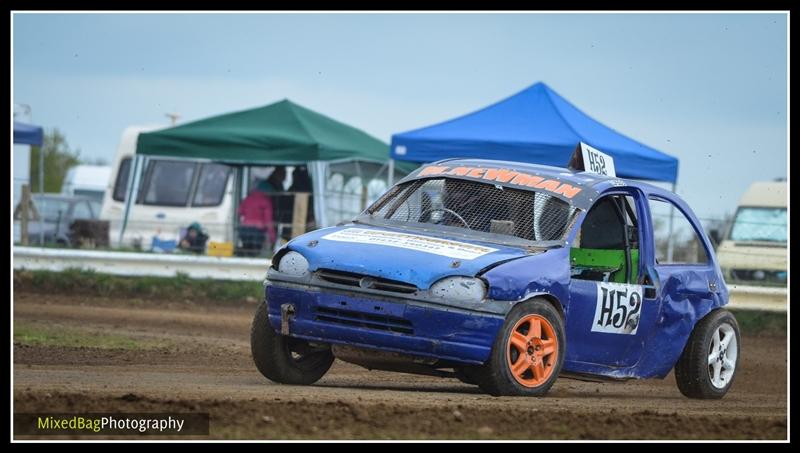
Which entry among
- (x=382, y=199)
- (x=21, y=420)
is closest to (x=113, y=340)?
(x=382, y=199)

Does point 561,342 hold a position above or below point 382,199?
below

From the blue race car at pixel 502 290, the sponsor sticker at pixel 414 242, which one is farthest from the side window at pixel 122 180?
the sponsor sticker at pixel 414 242

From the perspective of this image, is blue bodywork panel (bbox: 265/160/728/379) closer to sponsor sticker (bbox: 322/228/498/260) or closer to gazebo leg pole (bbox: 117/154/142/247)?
sponsor sticker (bbox: 322/228/498/260)

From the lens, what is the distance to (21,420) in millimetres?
6312

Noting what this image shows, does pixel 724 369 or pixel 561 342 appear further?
pixel 724 369

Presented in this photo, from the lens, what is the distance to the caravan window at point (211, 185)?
83.9 feet

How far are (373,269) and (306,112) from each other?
51.2 ft

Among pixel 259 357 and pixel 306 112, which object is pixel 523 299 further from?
pixel 306 112

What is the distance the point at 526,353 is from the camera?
27.2 feet

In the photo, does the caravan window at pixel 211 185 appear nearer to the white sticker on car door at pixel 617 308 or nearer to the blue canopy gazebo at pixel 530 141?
the blue canopy gazebo at pixel 530 141

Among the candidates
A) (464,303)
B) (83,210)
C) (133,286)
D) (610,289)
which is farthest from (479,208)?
(83,210)

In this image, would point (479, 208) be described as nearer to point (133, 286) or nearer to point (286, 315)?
point (286, 315)

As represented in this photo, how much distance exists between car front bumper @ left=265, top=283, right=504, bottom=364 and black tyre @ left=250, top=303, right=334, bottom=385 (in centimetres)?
49

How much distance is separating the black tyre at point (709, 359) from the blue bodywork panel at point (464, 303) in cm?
42
